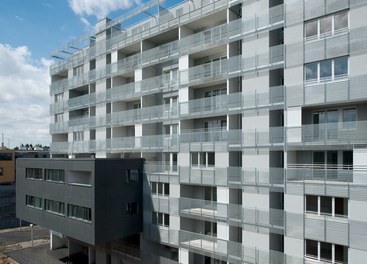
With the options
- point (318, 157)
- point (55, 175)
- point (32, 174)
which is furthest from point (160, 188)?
point (32, 174)

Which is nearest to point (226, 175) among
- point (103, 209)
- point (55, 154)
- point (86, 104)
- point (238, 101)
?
point (238, 101)

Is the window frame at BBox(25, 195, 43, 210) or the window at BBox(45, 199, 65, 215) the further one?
the window frame at BBox(25, 195, 43, 210)

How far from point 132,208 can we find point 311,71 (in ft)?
62.8

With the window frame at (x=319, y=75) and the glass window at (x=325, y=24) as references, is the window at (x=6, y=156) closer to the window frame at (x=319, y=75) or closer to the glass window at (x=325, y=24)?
the window frame at (x=319, y=75)

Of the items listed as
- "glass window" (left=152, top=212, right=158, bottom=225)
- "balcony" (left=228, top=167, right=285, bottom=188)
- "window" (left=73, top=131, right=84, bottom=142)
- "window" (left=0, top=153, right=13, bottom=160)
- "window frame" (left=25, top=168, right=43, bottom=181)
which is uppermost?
"window" (left=73, top=131, right=84, bottom=142)

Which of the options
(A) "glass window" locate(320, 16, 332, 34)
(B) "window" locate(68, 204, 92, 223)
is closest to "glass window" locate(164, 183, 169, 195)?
(B) "window" locate(68, 204, 92, 223)

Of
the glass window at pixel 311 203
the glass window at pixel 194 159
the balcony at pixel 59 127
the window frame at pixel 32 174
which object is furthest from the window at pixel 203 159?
the balcony at pixel 59 127

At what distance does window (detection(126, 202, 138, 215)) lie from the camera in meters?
28.2

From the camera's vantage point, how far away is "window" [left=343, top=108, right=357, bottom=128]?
18203mm

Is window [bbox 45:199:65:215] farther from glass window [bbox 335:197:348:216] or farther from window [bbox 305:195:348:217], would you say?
glass window [bbox 335:197:348:216]

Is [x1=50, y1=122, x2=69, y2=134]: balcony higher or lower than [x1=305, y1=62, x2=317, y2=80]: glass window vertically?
lower

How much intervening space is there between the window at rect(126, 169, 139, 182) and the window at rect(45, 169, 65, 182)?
6.16 m

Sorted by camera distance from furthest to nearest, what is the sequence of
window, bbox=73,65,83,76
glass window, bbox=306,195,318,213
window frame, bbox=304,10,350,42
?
1. window, bbox=73,65,83,76
2. glass window, bbox=306,195,318,213
3. window frame, bbox=304,10,350,42

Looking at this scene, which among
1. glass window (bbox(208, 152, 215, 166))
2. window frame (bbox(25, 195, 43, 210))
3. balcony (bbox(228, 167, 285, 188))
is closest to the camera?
balcony (bbox(228, 167, 285, 188))
